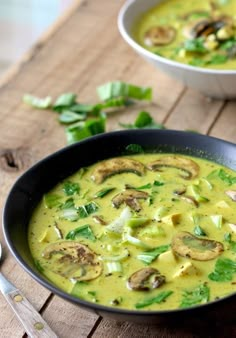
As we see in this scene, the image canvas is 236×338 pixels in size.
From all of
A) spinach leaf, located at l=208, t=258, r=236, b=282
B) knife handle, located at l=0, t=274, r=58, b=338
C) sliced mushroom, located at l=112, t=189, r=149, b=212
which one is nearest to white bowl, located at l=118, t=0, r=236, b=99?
sliced mushroom, located at l=112, t=189, r=149, b=212

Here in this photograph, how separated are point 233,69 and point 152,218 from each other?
0.85m

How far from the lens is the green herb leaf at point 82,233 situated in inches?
73.0

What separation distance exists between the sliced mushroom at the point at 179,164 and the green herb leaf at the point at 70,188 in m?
0.21

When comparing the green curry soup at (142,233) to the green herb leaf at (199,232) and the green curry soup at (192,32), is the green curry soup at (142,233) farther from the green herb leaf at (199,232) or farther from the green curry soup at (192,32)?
the green curry soup at (192,32)

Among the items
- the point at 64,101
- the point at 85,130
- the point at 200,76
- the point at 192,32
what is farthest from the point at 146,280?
the point at 192,32

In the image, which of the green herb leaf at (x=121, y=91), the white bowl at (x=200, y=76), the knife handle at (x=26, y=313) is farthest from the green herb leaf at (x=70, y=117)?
the knife handle at (x=26, y=313)

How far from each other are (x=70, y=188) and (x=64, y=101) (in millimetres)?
648

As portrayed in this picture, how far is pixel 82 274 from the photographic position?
174 centimetres

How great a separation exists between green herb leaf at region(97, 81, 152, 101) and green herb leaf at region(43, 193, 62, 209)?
73 cm

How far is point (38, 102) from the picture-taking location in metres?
2.66

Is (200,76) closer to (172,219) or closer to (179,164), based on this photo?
(179,164)

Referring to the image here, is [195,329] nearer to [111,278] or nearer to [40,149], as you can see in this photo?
[111,278]

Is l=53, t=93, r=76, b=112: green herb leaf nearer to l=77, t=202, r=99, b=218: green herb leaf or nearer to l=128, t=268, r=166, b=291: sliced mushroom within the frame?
l=77, t=202, r=99, b=218: green herb leaf

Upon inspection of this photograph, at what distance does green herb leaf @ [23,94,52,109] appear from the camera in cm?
265
